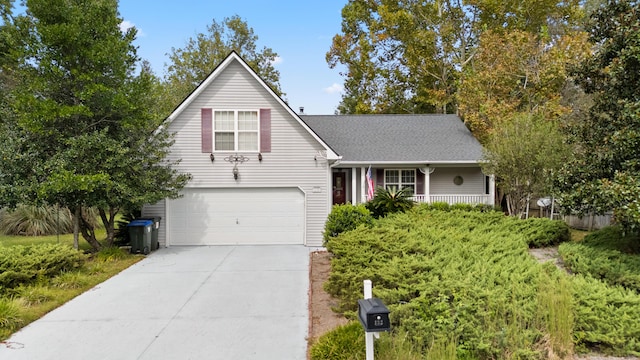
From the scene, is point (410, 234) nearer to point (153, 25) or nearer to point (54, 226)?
point (54, 226)

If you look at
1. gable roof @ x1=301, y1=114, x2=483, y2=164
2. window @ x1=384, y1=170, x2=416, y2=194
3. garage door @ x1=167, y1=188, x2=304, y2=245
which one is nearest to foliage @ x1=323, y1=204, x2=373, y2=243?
garage door @ x1=167, y1=188, x2=304, y2=245

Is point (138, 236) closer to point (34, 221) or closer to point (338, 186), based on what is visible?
point (34, 221)

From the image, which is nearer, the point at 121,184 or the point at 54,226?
the point at 121,184

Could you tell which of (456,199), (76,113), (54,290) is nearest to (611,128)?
(456,199)

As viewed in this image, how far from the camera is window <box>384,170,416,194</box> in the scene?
15.5m

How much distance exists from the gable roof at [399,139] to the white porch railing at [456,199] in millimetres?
1383

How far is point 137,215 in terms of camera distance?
1262 centimetres

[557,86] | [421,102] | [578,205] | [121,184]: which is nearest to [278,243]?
[121,184]

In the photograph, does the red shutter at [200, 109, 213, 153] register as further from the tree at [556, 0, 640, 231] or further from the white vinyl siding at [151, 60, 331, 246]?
the tree at [556, 0, 640, 231]

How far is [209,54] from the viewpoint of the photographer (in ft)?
102

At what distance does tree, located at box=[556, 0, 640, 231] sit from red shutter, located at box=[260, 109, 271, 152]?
8.18 m

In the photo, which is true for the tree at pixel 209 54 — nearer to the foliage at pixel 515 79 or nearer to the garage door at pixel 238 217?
the foliage at pixel 515 79

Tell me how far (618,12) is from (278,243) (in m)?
10.3

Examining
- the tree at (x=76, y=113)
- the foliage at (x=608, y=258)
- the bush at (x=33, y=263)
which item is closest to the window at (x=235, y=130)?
the tree at (x=76, y=113)
